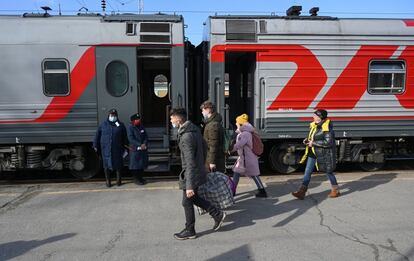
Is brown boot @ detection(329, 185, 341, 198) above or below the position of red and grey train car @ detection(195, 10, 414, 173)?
below

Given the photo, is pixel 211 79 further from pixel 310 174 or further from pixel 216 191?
pixel 216 191

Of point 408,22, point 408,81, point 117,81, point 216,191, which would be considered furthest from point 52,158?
point 408,22

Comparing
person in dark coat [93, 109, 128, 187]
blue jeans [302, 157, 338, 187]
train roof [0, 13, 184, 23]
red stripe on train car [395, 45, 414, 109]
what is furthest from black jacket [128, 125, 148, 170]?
red stripe on train car [395, 45, 414, 109]

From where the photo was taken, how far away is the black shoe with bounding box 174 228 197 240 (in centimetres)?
Result: 491

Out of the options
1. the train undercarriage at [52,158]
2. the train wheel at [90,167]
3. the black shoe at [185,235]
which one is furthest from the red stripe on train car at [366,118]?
the train undercarriage at [52,158]

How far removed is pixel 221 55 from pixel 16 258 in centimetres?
542

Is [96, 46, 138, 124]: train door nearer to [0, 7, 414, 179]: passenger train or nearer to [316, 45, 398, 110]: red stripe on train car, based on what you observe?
[0, 7, 414, 179]: passenger train

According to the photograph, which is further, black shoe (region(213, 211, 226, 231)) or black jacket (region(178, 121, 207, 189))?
black shoe (region(213, 211, 226, 231))

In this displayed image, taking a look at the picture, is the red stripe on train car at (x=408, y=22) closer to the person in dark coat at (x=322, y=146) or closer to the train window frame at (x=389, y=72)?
the train window frame at (x=389, y=72)

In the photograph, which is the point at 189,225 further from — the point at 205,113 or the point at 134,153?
the point at 134,153

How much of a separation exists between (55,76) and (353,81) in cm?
628

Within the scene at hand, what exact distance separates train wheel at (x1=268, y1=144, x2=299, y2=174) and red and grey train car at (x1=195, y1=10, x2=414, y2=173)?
0.07ft

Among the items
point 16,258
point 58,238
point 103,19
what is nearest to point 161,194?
point 58,238

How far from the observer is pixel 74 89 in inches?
312
